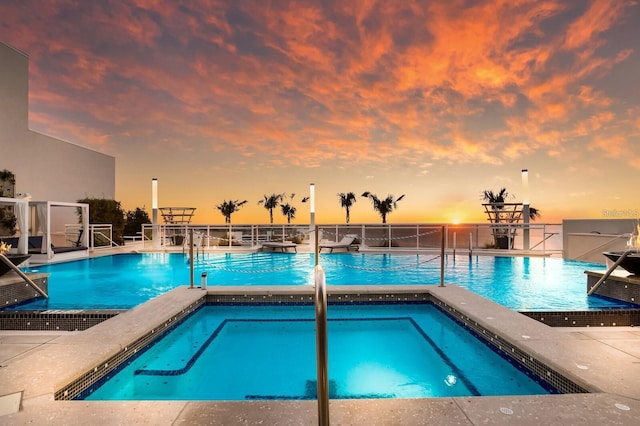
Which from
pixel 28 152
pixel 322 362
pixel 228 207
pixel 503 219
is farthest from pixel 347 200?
pixel 322 362

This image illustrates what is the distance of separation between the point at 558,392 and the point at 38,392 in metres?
3.05

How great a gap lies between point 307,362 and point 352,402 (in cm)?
131

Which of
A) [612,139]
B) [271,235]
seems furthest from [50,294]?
[612,139]

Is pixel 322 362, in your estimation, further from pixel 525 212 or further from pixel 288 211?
pixel 288 211

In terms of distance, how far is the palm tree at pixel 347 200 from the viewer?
2717 cm

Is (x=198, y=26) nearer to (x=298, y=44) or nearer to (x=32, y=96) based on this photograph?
(x=298, y=44)

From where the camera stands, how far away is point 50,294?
4.98 m

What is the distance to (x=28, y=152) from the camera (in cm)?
1466

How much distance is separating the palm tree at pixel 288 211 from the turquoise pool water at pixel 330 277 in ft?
75.2

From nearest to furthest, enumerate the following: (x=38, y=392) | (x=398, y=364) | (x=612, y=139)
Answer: (x=38, y=392) < (x=398, y=364) < (x=612, y=139)

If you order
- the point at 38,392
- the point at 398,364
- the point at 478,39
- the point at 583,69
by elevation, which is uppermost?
the point at 478,39

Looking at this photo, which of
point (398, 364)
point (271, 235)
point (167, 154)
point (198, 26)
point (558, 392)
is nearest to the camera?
point (558, 392)

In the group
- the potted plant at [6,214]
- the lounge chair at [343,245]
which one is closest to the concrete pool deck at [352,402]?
the lounge chair at [343,245]

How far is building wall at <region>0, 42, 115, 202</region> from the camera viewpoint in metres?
13.7
